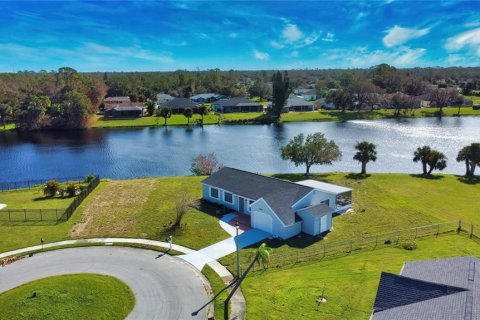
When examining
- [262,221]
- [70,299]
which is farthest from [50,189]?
[262,221]

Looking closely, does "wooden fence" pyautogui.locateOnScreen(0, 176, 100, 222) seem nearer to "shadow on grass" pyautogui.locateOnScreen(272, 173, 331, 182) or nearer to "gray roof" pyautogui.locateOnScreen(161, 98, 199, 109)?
"shadow on grass" pyautogui.locateOnScreen(272, 173, 331, 182)

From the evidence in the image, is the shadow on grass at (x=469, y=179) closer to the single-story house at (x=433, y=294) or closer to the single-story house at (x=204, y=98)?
the single-story house at (x=433, y=294)

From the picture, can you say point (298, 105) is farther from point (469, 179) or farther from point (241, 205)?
point (241, 205)

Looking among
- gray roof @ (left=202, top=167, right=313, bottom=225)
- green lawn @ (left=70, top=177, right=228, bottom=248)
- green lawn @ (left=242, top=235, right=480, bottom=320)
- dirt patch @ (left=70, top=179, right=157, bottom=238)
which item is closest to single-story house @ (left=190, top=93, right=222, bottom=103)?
dirt patch @ (left=70, top=179, right=157, bottom=238)

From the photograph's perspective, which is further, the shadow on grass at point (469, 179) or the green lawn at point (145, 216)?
the shadow on grass at point (469, 179)

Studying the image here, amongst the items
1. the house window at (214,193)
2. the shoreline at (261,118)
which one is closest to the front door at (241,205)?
the house window at (214,193)

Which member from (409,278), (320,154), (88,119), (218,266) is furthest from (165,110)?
(409,278)

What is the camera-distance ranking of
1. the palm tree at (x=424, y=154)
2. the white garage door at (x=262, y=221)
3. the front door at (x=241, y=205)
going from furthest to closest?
the palm tree at (x=424, y=154), the front door at (x=241, y=205), the white garage door at (x=262, y=221)
